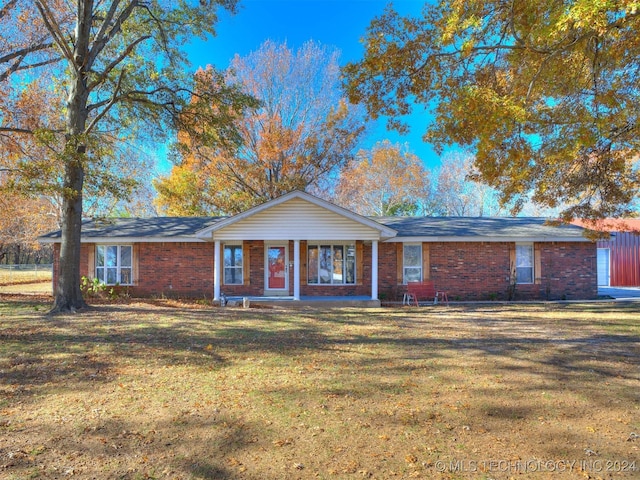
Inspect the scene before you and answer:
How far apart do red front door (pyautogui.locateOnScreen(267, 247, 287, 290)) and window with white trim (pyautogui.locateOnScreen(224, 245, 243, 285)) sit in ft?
3.84

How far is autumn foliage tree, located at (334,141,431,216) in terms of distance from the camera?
113 ft

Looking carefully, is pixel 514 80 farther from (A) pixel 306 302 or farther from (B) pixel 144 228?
(B) pixel 144 228

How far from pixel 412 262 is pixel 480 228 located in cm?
331

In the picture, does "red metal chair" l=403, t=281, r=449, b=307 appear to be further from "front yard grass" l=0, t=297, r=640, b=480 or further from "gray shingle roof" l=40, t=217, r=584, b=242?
"front yard grass" l=0, t=297, r=640, b=480

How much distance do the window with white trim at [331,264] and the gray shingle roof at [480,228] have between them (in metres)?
2.23

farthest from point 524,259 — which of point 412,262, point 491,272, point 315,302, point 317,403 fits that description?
point 317,403

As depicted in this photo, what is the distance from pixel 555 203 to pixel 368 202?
23.0 metres

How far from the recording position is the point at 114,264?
17.7 meters

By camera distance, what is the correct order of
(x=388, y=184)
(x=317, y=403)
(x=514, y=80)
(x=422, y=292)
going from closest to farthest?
1. (x=317, y=403)
2. (x=514, y=80)
3. (x=422, y=292)
4. (x=388, y=184)

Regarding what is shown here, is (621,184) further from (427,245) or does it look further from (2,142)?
(2,142)

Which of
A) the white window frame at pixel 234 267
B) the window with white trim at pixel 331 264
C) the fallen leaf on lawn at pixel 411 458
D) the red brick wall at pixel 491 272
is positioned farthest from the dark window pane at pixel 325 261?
the fallen leaf on lawn at pixel 411 458

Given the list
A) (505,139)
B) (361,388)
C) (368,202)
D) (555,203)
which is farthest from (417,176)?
(361,388)

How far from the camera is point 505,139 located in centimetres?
895

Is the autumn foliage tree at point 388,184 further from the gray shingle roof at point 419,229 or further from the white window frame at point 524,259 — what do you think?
the white window frame at point 524,259
